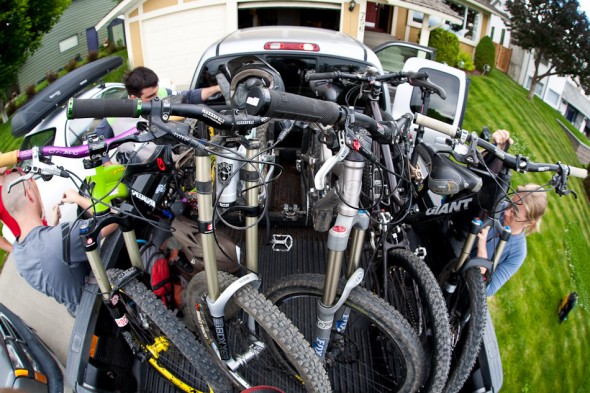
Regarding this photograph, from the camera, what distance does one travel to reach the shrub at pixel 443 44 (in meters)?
15.9

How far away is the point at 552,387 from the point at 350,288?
5.76 m

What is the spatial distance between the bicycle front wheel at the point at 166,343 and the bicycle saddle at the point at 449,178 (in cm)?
170

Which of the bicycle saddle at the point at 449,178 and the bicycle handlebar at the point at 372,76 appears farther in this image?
the bicycle handlebar at the point at 372,76

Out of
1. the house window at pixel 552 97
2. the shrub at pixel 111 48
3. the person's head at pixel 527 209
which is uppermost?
the person's head at pixel 527 209

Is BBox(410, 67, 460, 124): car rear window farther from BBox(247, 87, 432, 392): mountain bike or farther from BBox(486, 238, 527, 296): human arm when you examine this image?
BBox(247, 87, 432, 392): mountain bike

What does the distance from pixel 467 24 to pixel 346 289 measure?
68.0 feet

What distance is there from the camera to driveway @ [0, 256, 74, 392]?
179 inches

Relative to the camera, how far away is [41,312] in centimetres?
497

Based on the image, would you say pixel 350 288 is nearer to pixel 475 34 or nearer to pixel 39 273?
pixel 39 273

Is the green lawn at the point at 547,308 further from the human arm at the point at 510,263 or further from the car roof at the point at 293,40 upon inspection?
the car roof at the point at 293,40

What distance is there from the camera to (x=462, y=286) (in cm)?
295

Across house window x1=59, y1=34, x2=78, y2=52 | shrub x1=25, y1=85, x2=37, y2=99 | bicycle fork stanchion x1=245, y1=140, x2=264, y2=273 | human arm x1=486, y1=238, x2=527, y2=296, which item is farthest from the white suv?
house window x1=59, y1=34, x2=78, y2=52

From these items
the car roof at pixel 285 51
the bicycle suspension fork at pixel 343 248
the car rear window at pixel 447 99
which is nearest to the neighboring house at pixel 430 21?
the car rear window at pixel 447 99

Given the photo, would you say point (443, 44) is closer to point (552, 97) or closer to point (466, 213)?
point (466, 213)
